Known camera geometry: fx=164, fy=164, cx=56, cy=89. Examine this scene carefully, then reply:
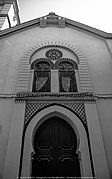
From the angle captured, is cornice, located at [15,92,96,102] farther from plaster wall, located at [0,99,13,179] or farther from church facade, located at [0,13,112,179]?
plaster wall, located at [0,99,13,179]

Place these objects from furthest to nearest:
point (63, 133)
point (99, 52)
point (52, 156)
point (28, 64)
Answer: point (99, 52) < point (28, 64) < point (63, 133) < point (52, 156)

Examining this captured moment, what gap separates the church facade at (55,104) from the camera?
5734 mm

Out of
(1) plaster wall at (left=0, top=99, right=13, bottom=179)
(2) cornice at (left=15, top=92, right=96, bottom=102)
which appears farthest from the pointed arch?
(1) plaster wall at (left=0, top=99, right=13, bottom=179)

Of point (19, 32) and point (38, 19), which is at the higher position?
point (38, 19)

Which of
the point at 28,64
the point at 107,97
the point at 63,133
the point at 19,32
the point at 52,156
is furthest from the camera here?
the point at 19,32

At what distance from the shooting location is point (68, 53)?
30.7ft

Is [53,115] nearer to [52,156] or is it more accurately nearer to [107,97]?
[52,156]

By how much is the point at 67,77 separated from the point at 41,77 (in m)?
1.31

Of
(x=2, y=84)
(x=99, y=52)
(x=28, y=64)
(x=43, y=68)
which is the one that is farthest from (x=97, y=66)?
(x=2, y=84)

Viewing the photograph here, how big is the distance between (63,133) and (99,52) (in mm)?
5123

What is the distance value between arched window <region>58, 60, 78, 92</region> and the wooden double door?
5.20ft

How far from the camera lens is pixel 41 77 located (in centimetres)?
824

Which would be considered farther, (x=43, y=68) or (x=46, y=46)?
(x=46, y=46)

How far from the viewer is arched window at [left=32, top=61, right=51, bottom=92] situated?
7779 millimetres
